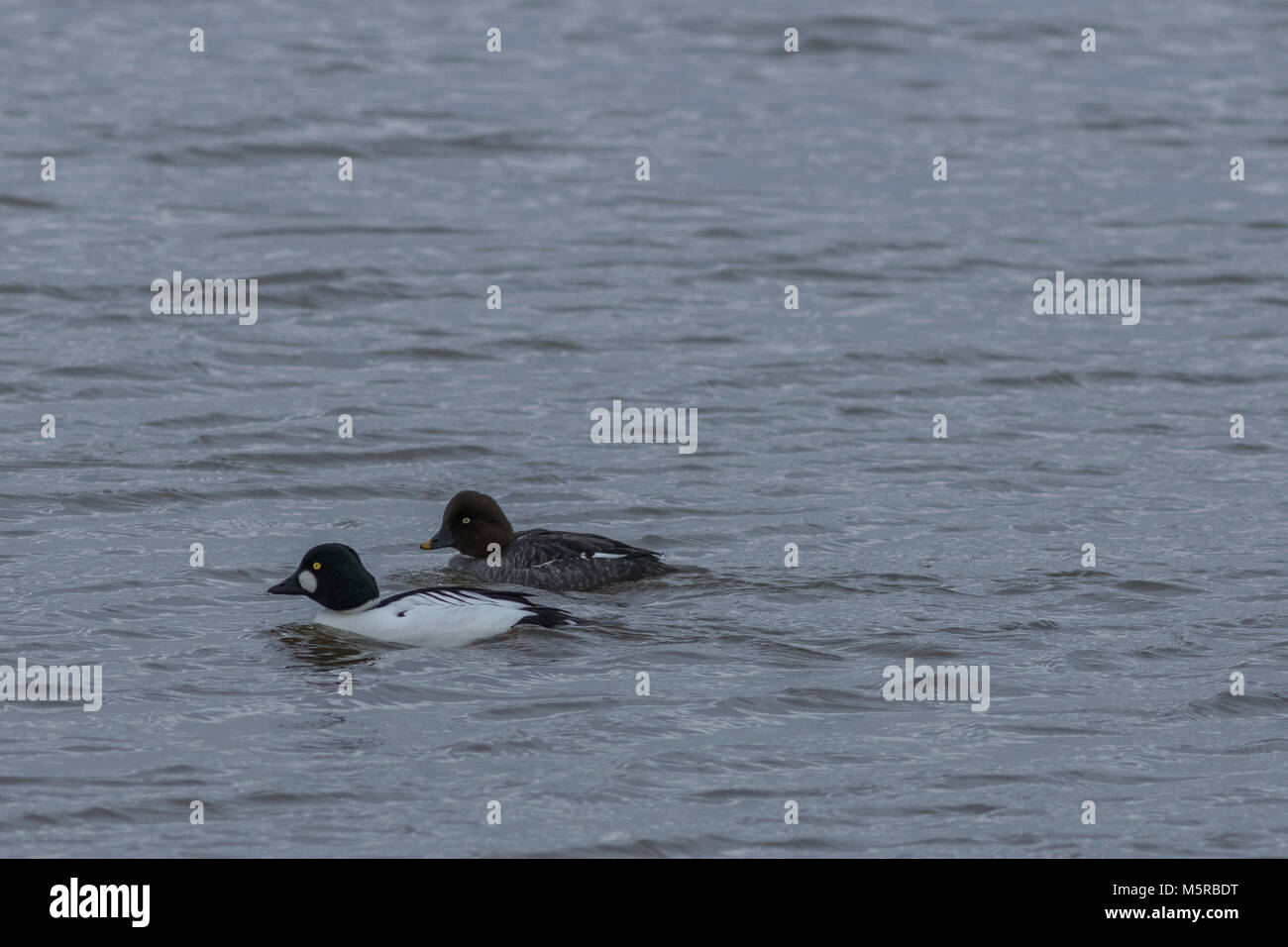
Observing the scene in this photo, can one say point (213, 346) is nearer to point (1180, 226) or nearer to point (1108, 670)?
point (1108, 670)

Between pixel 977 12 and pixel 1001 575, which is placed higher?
pixel 977 12

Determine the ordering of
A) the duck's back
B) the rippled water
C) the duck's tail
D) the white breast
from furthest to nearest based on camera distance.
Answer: the duck's back
the duck's tail
the white breast
the rippled water

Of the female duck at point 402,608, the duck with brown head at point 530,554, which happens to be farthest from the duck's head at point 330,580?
the duck with brown head at point 530,554

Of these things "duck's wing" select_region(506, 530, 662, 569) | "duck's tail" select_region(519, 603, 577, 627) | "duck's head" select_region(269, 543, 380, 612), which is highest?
"duck's wing" select_region(506, 530, 662, 569)

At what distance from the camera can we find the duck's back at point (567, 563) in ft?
40.0

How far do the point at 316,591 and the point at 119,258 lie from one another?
30.4 feet

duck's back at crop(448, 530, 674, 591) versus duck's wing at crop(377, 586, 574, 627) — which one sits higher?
duck's back at crop(448, 530, 674, 591)

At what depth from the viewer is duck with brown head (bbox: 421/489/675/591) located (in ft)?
40.1

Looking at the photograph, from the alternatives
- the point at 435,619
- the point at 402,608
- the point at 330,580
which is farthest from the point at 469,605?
the point at 330,580

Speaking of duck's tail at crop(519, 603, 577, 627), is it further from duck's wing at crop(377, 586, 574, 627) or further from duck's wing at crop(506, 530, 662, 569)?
duck's wing at crop(506, 530, 662, 569)

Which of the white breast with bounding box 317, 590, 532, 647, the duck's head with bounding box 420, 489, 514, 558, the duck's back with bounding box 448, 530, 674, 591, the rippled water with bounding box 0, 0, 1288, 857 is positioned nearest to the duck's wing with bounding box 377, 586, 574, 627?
the white breast with bounding box 317, 590, 532, 647

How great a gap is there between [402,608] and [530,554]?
143cm

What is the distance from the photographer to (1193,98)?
27.8 metres

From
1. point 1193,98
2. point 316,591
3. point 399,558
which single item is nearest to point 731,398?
point 399,558
